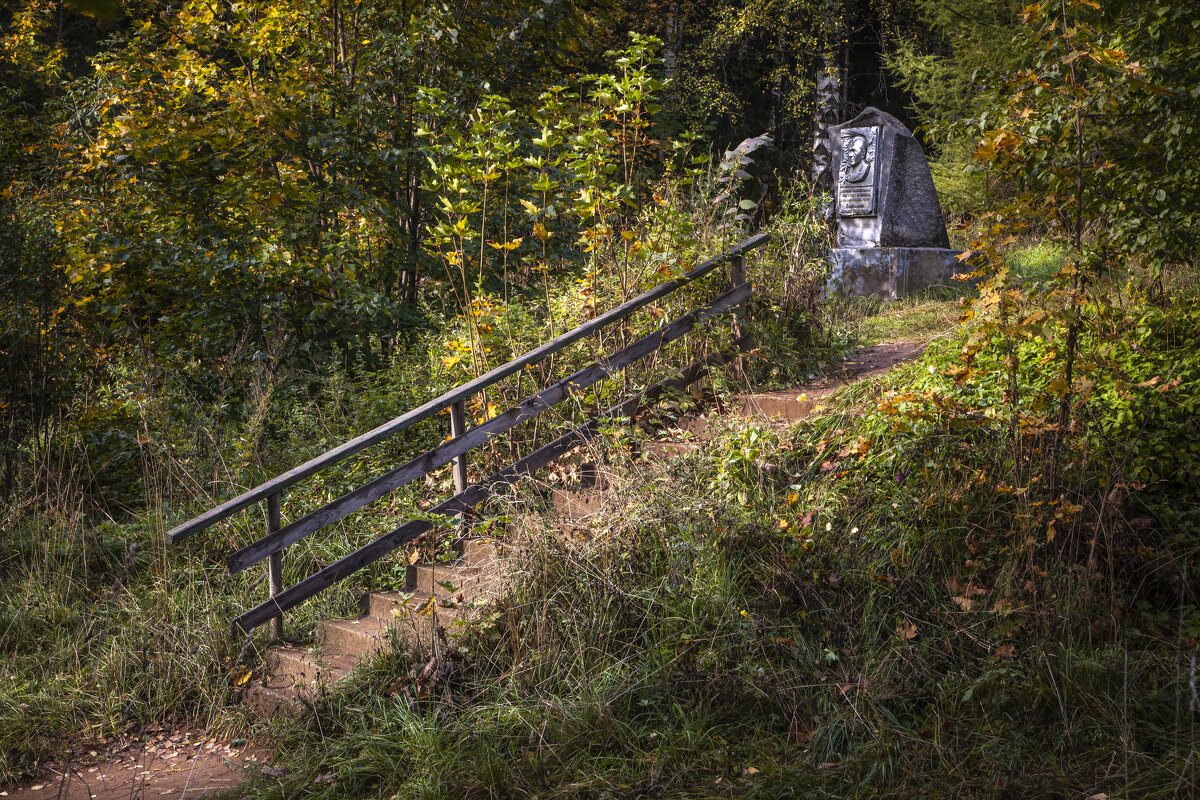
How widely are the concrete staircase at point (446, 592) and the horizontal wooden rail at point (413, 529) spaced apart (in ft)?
0.66

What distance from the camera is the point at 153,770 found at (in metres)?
4.27

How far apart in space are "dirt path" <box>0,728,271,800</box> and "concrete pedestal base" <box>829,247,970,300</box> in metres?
8.25

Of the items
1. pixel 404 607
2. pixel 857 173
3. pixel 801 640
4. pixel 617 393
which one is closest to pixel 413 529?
pixel 404 607

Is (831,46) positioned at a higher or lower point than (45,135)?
higher

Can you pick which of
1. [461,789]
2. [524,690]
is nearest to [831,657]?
[524,690]

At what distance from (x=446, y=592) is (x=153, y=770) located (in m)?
1.66

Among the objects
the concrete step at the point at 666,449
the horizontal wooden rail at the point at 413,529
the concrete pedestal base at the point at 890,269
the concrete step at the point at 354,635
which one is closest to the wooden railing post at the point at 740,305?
the horizontal wooden rail at the point at 413,529

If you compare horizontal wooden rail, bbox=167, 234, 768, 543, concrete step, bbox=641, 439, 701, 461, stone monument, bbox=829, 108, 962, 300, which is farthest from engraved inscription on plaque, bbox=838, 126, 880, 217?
concrete step, bbox=641, 439, 701, 461

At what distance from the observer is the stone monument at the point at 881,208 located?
36.0 feet

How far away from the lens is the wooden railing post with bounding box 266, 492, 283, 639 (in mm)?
4840

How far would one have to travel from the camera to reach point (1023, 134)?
154 inches

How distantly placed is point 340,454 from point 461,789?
2.14 m

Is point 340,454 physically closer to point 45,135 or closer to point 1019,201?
point 1019,201

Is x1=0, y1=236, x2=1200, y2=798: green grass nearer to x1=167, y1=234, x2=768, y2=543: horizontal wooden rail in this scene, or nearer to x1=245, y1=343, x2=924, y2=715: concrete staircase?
x1=245, y1=343, x2=924, y2=715: concrete staircase
